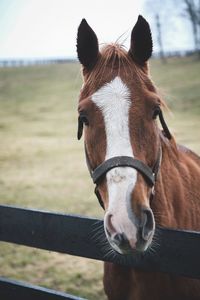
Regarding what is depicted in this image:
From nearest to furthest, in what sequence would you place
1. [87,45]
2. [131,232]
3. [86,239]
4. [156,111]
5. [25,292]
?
[131,232] → [156,111] → [86,239] → [87,45] → [25,292]

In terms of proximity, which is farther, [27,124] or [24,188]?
[27,124]

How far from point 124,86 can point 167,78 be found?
3351 centimetres

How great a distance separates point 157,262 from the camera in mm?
2244

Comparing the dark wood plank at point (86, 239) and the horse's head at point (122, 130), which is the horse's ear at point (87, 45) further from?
the dark wood plank at point (86, 239)

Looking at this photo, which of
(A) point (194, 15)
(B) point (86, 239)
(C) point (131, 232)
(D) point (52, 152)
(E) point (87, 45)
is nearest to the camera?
(C) point (131, 232)

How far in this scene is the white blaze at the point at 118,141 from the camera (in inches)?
74.3

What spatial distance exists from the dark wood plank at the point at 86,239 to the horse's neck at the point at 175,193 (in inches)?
13.8

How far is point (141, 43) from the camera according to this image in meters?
2.51

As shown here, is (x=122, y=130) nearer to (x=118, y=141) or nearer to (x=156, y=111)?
(x=118, y=141)

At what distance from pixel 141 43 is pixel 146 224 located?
1.25 metres

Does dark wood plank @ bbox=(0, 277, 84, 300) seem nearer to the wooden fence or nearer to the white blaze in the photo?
the wooden fence

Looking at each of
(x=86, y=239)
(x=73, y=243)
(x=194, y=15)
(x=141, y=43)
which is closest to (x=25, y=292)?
(x=73, y=243)

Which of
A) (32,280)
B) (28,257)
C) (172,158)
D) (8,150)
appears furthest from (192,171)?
(8,150)

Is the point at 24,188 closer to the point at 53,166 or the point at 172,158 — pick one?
the point at 53,166
